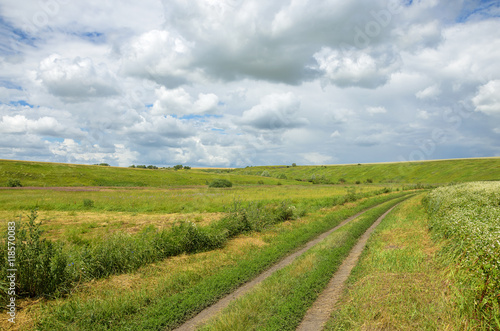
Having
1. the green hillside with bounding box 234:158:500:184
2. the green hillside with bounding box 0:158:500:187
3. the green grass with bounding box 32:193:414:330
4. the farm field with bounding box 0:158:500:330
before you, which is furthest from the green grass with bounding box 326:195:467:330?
the green hillside with bounding box 234:158:500:184

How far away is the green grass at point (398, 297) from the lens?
5.24 m

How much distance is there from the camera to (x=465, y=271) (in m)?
6.30

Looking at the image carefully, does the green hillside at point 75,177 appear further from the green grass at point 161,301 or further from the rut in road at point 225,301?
the rut in road at point 225,301

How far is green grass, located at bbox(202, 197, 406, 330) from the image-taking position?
6.00 meters

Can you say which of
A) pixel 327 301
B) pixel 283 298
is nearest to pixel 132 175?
pixel 283 298

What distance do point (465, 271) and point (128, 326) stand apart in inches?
338

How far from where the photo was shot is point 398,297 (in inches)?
238

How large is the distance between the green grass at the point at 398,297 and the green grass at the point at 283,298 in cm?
88

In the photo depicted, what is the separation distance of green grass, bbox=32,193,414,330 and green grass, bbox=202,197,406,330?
102 centimetres

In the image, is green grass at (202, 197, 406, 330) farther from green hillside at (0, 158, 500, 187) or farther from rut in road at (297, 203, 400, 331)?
green hillside at (0, 158, 500, 187)

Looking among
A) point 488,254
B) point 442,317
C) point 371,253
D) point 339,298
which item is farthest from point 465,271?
point 371,253

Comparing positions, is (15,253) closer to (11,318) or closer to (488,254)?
(11,318)

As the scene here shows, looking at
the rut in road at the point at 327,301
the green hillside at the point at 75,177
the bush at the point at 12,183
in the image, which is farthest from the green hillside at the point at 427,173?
the rut in road at the point at 327,301

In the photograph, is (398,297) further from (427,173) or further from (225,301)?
(427,173)
